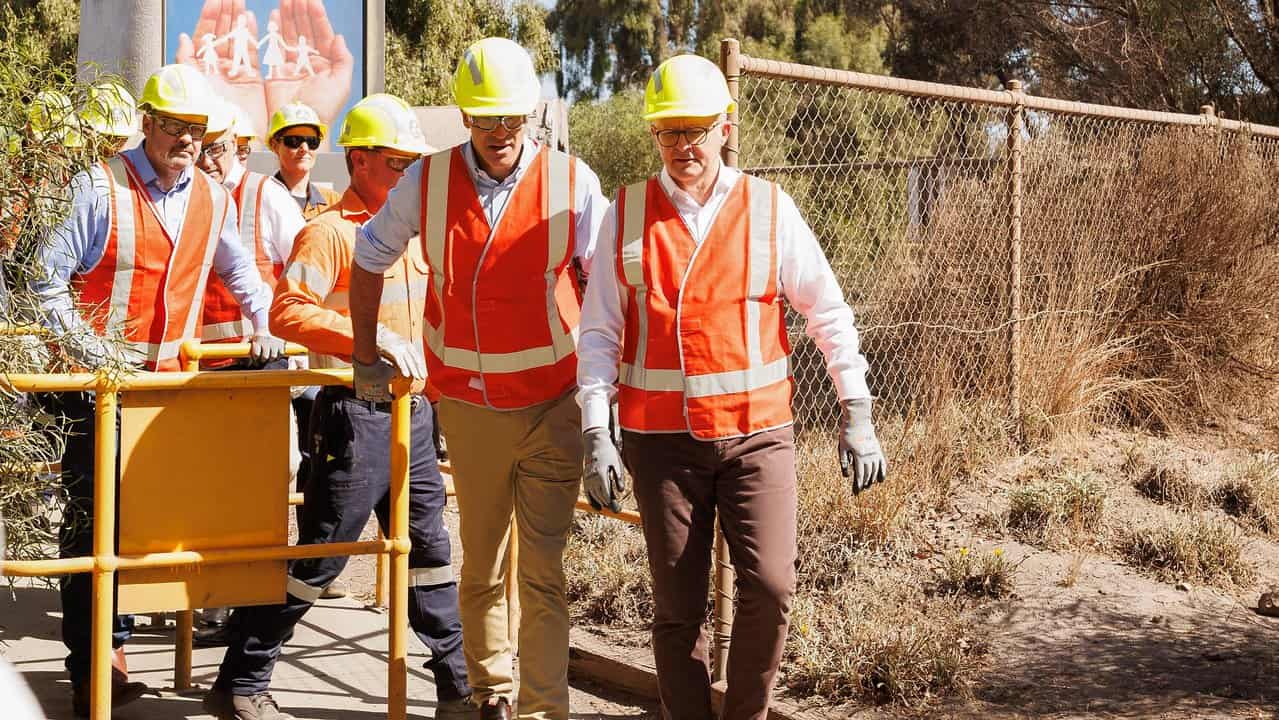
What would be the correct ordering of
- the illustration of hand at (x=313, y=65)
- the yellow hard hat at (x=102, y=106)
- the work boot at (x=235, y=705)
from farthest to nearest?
the illustration of hand at (x=313, y=65) < the work boot at (x=235, y=705) < the yellow hard hat at (x=102, y=106)

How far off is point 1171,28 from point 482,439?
1301cm

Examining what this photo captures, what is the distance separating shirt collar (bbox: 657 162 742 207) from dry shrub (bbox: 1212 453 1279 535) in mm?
4375

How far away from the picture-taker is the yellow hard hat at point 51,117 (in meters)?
3.63

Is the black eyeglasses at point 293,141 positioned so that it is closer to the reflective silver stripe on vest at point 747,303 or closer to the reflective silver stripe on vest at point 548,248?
the reflective silver stripe on vest at point 548,248

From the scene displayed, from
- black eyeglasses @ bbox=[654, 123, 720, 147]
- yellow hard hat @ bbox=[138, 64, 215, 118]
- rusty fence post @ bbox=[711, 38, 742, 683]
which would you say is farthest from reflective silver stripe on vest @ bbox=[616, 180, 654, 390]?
yellow hard hat @ bbox=[138, 64, 215, 118]

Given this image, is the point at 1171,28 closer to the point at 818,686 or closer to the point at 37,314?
the point at 818,686

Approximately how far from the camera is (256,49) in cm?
1435

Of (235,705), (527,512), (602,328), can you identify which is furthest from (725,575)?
(235,705)

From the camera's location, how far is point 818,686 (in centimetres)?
496

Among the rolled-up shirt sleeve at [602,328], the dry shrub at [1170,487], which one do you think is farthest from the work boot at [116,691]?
the dry shrub at [1170,487]

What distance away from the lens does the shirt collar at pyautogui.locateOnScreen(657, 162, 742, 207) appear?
159 inches

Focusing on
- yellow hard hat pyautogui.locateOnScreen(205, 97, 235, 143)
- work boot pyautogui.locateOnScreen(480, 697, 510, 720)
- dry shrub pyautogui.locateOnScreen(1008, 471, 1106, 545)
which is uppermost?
yellow hard hat pyautogui.locateOnScreen(205, 97, 235, 143)

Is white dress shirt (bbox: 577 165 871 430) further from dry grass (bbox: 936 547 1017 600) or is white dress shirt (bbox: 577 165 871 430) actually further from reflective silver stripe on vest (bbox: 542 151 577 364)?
dry grass (bbox: 936 547 1017 600)

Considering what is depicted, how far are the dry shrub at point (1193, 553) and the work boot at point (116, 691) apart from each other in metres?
4.29
